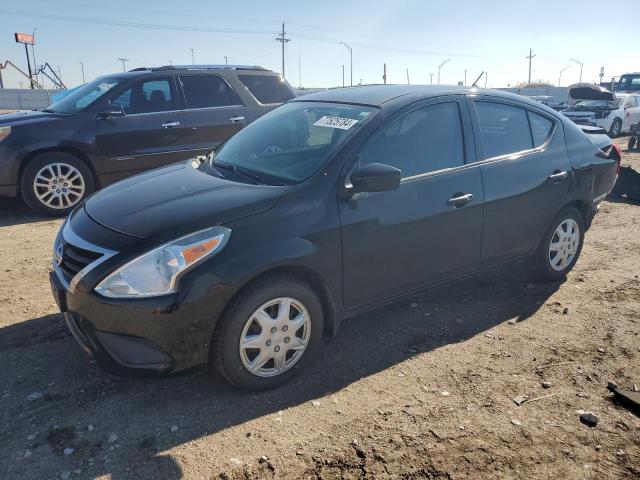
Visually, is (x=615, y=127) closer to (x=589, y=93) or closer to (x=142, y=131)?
(x=589, y=93)

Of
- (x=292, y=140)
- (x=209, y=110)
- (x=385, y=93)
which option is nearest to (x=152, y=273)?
(x=292, y=140)

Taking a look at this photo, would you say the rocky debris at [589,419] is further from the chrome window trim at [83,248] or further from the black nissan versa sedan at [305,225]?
the chrome window trim at [83,248]

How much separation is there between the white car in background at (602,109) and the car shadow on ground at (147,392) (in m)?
16.0

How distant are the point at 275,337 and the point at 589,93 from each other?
60.6ft

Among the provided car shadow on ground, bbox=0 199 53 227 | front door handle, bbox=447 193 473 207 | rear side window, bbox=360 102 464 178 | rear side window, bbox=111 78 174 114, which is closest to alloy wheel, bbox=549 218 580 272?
front door handle, bbox=447 193 473 207

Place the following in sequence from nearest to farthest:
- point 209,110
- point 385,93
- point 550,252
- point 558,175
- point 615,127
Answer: point 385,93
point 558,175
point 550,252
point 209,110
point 615,127

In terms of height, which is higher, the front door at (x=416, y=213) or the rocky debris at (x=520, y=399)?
the front door at (x=416, y=213)

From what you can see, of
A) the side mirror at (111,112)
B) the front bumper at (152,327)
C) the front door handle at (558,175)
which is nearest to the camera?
the front bumper at (152,327)

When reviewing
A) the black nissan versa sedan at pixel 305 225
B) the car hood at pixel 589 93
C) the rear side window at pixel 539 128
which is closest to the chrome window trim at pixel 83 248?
the black nissan versa sedan at pixel 305 225

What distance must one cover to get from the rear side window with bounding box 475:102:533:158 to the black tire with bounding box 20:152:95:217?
4918 mm

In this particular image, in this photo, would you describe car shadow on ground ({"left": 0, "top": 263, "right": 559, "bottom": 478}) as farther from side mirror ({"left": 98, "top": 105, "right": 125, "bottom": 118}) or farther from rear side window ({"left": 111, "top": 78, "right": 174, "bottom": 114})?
rear side window ({"left": 111, "top": 78, "right": 174, "bottom": 114})

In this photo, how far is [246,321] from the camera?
9.39 ft

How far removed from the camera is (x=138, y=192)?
3.37m

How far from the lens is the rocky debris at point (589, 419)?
2832 mm
